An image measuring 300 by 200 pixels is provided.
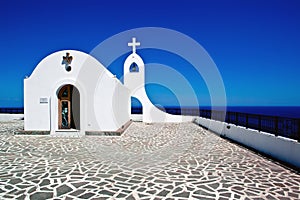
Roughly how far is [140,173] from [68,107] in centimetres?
820

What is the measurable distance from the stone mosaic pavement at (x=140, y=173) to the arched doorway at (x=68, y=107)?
370 centimetres

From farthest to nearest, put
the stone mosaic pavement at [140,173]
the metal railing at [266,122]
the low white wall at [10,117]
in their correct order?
the low white wall at [10,117]
the metal railing at [266,122]
the stone mosaic pavement at [140,173]

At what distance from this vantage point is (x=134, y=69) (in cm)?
1925

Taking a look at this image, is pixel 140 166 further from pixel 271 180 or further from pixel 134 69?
pixel 134 69

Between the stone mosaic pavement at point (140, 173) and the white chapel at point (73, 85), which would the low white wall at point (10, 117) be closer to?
the white chapel at point (73, 85)

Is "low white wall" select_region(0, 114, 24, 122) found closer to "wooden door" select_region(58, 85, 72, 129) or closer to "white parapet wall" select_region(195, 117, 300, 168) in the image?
"wooden door" select_region(58, 85, 72, 129)

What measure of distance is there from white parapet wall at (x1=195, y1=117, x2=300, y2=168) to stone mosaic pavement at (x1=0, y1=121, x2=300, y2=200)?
17.8 inches

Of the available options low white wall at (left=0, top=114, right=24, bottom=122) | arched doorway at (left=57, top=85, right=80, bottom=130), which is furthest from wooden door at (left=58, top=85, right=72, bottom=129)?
low white wall at (left=0, top=114, right=24, bottom=122)

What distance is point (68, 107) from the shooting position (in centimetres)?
1259

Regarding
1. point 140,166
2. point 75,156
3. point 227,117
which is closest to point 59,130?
point 75,156

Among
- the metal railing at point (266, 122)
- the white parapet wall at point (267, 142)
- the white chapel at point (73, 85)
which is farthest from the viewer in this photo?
the white chapel at point (73, 85)

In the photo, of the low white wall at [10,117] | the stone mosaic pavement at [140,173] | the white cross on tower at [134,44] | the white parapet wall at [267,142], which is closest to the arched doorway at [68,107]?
the stone mosaic pavement at [140,173]

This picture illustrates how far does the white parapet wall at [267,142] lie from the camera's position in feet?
20.8

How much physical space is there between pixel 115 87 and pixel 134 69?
7362 millimetres
